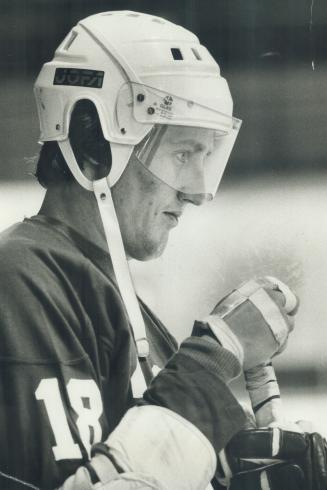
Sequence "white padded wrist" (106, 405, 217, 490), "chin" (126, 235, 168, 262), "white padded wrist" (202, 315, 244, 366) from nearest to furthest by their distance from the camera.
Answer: "white padded wrist" (106, 405, 217, 490) → "white padded wrist" (202, 315, 244, 366) → "chin" (126, 235, 168, 262)

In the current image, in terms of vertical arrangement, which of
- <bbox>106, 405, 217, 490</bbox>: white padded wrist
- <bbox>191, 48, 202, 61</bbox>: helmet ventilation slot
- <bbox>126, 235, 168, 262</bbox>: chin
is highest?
<bbox>191, 48, 202, 61</bbox>: helmet ventilation slot

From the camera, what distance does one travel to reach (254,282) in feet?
4.31

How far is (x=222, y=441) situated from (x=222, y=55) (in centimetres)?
66

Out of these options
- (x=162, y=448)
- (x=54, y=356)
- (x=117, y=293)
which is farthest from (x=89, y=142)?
(x=162, y=448)

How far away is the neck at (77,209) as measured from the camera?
1.25 metres

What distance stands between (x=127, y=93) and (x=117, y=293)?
1.00 feet

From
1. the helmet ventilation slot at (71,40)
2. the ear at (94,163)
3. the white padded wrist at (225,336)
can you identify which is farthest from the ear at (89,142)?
the white padded wrist at (225,336)

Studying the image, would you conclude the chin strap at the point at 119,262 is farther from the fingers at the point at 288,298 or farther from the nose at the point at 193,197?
the fingers at the point at 288,298

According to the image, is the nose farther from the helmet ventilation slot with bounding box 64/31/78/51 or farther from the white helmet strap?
the helmet ventilation slot with bounding box 64/31/78/51

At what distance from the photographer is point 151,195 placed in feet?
4.19

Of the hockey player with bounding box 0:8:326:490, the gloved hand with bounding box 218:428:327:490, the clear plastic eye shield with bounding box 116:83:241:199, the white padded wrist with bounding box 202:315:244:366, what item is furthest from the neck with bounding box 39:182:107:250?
the gloved hand with bounding box 218:428:327:490

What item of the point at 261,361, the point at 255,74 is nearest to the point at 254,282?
the point at 261,361

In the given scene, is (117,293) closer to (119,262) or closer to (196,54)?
(119,262)

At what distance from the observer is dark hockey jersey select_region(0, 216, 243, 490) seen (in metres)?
1.10
